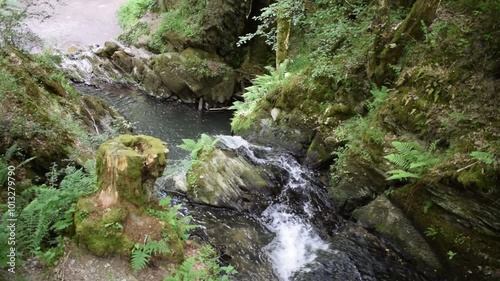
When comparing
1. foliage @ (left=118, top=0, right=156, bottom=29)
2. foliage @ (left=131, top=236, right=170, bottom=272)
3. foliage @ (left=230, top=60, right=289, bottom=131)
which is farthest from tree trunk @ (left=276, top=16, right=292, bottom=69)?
foliage @ (left=118, top=0, right=156, bottom=29)

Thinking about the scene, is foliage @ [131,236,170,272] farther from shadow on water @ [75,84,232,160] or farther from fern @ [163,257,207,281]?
shadow on water @ [75,84,232,160]

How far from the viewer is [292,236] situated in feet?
24.7

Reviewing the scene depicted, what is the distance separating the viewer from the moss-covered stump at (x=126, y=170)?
16.4 ft

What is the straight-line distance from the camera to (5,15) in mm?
9703

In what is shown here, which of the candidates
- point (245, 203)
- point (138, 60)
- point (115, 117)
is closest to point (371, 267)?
point (245, 203)

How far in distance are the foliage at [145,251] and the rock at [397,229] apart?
433 centimetres

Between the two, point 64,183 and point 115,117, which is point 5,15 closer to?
point 115,117

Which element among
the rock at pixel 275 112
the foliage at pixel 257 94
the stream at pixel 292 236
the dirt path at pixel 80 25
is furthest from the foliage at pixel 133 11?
the rock at pixel 275 112

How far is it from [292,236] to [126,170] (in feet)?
13.0

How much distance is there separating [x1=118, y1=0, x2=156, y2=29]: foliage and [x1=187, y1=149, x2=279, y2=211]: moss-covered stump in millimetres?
17163

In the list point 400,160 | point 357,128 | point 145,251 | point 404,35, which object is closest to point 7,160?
point 145,251

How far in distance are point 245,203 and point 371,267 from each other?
3.06m

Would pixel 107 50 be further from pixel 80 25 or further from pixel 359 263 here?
pixel 359 263

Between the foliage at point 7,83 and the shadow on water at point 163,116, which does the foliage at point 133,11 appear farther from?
the foliage at point 7,83
